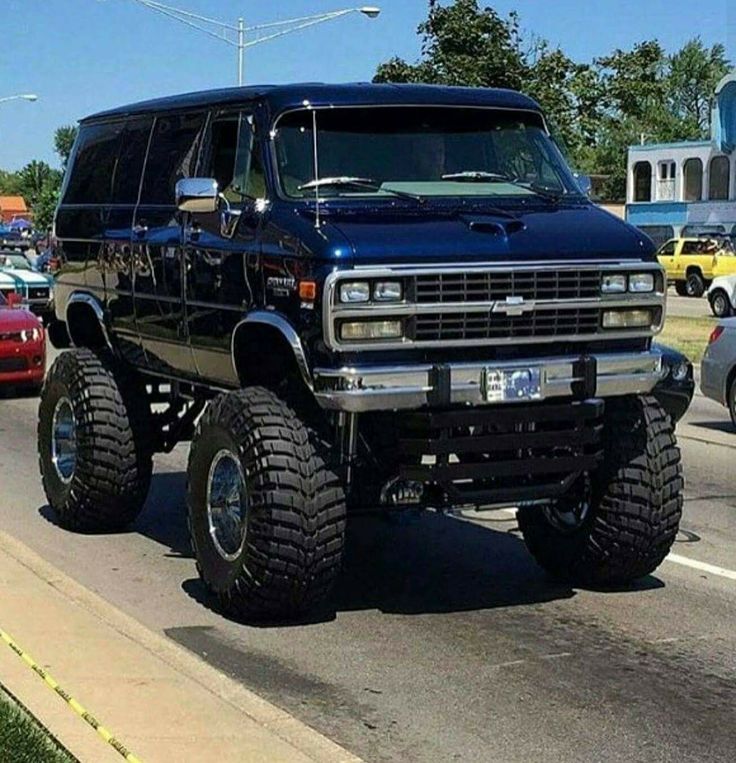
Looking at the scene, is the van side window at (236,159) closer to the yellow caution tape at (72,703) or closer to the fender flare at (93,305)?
the fender flare at (93,305)

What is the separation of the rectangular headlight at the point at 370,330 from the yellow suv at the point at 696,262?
39985 millimetres

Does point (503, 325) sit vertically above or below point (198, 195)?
below

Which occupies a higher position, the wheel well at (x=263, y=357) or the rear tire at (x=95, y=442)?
the wheel well at (x=263, y=357)

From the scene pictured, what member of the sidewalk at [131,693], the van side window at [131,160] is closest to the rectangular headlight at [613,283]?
the sidewalk at [131,693]

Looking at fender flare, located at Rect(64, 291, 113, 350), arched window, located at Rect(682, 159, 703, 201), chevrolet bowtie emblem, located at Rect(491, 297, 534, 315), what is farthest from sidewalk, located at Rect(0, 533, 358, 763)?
arched window, located at Rect(682, 159, 703, 201)

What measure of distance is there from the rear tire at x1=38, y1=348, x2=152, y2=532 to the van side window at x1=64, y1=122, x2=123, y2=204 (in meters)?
1.03

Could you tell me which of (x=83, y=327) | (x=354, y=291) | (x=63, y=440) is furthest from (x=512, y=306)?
(x=83, y=327)

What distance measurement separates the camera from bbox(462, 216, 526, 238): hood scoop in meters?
7.15

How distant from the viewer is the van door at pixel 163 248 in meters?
8.41

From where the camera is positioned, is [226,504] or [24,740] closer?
[24,740]

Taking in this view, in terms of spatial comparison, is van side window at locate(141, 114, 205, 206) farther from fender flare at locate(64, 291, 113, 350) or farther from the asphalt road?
the asphalt road

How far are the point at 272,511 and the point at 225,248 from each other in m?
1.53

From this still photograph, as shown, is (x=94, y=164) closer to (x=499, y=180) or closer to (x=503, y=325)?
(x=499, y=180)

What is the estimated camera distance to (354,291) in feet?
22.1
